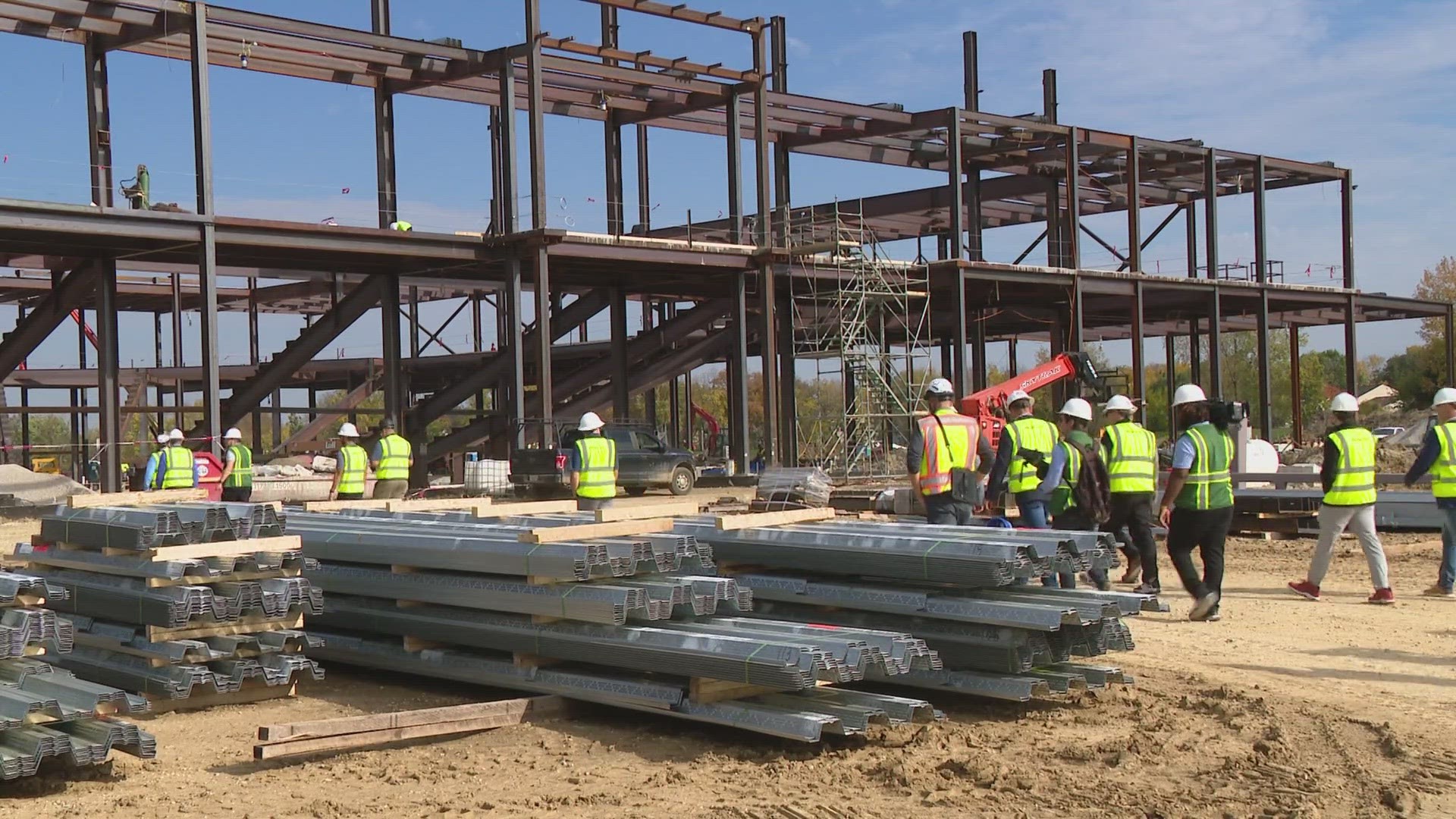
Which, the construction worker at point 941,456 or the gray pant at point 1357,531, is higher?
the construction worker at point 941,456

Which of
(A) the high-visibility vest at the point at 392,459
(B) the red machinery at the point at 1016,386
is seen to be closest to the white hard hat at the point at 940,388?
(A) the high-visibility vest at the point at 392,459

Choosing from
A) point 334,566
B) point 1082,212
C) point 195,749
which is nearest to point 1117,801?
point 195,749

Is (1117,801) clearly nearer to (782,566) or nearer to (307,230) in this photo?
(782,566)

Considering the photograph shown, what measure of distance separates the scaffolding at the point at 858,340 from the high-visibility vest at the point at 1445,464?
17977mm

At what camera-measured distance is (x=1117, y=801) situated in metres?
6.20

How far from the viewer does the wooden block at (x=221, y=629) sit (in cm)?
889

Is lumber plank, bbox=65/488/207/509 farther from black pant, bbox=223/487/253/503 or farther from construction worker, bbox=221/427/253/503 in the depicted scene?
black pant, bbox=223/487/253/503

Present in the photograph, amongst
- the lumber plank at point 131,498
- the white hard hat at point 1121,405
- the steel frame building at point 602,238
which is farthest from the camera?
the steel frame building at point 602,238

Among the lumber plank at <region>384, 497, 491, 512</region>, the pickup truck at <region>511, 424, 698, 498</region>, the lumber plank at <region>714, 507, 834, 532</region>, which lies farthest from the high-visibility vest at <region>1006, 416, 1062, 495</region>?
the pickup truck at <region>511, 424, 698, 498</region>

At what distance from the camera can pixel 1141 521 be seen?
1216cm

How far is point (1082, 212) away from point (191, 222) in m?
29.9

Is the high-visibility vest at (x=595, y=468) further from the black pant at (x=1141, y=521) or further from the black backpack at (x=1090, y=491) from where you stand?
the black pant at (x=1141, y=521)

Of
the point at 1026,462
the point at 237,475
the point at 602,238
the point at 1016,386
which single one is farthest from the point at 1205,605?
the point at 602,238

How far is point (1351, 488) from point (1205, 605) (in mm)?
1929
